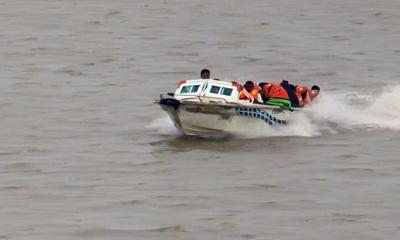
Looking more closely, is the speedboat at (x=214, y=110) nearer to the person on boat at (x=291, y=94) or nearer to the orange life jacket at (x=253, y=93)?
the orange life jacket at (x=253, y=93)

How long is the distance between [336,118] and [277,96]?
2.76 metres

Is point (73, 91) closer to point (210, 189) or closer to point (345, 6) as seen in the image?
point (210, 189)

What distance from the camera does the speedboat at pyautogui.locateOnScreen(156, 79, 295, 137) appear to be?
3369 centimetres

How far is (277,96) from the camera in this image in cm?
3488

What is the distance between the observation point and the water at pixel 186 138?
26547mm

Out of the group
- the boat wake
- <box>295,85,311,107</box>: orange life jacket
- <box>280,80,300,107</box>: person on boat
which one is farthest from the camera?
<box>295,85,311,107</box>: orange life jacket

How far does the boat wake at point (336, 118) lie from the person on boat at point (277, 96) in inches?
17.9

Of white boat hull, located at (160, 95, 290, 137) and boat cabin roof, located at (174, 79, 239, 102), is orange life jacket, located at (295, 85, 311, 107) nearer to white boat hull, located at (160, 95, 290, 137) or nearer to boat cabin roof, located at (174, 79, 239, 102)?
white boat hull, located at (160, 95, 290, 137)

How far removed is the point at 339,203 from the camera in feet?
90.3

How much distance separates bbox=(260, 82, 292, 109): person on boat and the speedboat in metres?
0.20

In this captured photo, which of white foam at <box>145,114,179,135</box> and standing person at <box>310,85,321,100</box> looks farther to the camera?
standing person at <box>310,85,321,100</box>

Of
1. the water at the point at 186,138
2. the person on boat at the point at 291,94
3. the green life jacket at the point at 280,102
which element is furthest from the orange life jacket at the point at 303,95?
the green life jacket at the point at 280,102

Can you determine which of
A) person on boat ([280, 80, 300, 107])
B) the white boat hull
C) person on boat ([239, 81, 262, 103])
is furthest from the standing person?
→ person on boat ([239, 81, 262, 103])

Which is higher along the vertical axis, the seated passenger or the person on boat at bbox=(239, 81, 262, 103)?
the person on boat at bbox=(239, 81, 262, 103)
